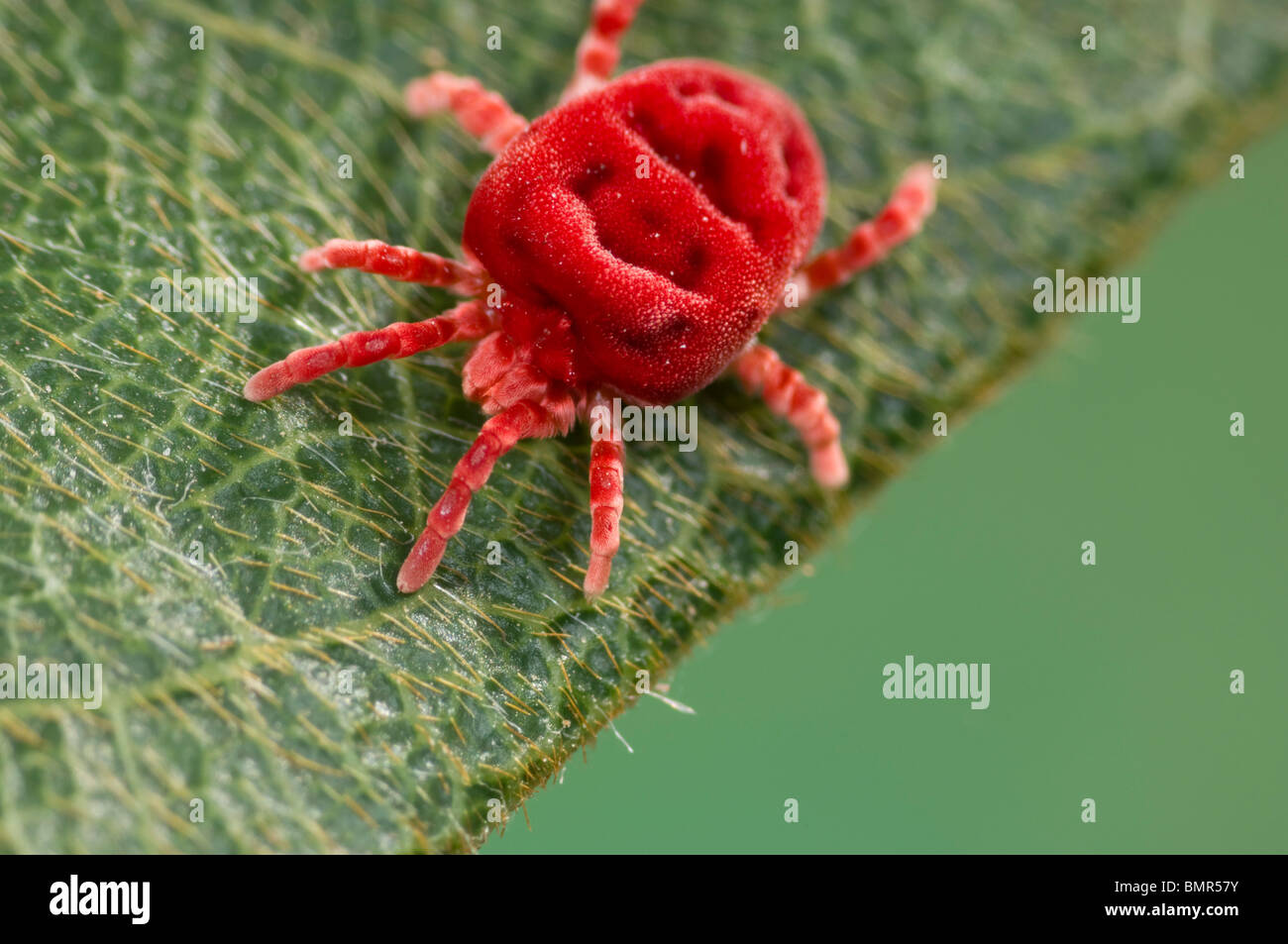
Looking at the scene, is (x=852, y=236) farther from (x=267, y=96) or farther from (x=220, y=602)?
(x=220, y=602)

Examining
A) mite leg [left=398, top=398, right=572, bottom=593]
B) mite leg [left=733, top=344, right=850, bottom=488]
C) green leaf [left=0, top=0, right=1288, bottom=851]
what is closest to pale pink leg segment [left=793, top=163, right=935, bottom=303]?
green leaf [left=0, top=0, right=1288, bottom=851]

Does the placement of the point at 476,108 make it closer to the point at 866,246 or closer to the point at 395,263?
the point at 395,263

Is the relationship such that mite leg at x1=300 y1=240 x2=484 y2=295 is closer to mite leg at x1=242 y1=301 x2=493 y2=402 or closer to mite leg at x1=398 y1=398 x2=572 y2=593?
mite leg at x1=242 y1=301 x2=493 y2=402

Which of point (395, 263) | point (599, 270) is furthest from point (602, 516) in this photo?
point (395, 263)

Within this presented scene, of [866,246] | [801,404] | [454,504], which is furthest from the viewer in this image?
[866,246]

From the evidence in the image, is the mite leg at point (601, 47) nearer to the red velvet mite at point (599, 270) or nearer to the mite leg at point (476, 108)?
the mite leg at point (476, 108)

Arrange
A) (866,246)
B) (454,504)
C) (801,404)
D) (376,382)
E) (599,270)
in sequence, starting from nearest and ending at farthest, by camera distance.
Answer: (454,504) → (599,270) → (376,382) → (801,404) → (866,246)

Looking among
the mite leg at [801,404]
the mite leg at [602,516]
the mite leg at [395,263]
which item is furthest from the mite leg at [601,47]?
the mite leg at [602,516]
